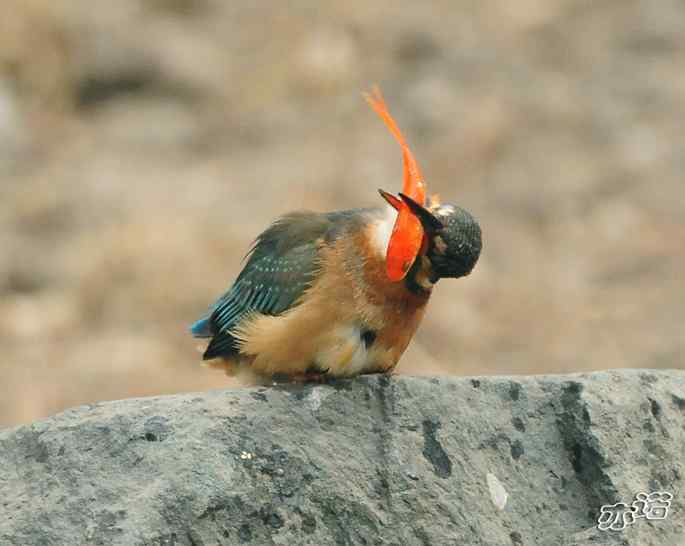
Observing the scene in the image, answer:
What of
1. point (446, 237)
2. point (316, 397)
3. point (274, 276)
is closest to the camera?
point (316, 397)

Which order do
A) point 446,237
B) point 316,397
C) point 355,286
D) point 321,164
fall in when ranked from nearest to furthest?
point 316,397
point 446,237
point 355,286
point 321,164

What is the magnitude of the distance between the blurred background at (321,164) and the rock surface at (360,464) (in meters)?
4.29

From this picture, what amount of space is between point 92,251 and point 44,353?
879 mm

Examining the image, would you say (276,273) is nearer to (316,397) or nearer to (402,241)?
(402,241)

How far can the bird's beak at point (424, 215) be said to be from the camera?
4.81 metres

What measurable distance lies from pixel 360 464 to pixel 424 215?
2.94 feet

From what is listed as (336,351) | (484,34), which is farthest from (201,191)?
(336,351)

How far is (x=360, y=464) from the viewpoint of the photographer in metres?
4.40

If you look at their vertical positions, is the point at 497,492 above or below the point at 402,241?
below

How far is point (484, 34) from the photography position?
11789 millimetres

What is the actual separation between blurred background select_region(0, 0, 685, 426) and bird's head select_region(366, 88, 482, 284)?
13.5ft

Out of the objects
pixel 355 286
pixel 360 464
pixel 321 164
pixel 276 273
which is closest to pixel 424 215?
pixel 355 286

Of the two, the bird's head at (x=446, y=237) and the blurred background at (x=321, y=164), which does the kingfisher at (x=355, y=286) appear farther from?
the blurred background at (x=321, y=164)

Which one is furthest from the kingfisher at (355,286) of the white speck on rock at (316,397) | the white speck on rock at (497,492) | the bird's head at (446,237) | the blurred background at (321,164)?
the blurred background at (321,164)
